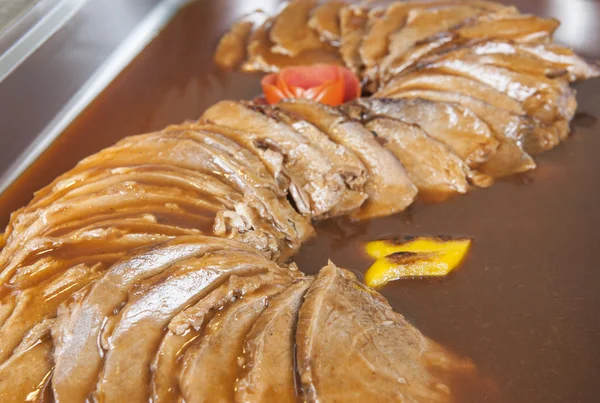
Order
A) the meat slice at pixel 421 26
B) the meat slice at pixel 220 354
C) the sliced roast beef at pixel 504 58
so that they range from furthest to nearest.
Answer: the meat slice at pixel 421 26
the sliced roast beef at pixel 504 58
the meat slice at pixel 220 354

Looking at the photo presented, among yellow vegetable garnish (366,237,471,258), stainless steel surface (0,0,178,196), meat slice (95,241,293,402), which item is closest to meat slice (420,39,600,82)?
yellow vegetable garnish (366,237,471,258)

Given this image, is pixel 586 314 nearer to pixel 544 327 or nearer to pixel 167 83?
pixel 544 327

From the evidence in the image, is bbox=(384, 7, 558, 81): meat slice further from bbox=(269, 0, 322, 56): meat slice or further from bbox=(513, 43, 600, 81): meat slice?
bbox=(269, 0, 322, 56): meat slice

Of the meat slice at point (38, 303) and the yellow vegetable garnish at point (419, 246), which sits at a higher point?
the meat slice at point (38, 303)

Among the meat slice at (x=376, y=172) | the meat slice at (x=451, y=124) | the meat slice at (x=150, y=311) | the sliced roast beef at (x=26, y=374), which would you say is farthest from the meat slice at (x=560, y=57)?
the sliced roast beef at (x=26, y=374)

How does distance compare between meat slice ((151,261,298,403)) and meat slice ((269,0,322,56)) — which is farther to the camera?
meat slice ((269,0,322,56))

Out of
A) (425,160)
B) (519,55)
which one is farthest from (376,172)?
(519,55)

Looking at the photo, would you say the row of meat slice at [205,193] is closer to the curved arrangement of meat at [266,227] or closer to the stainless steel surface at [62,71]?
the curved arrangement of meat at [266,227]
